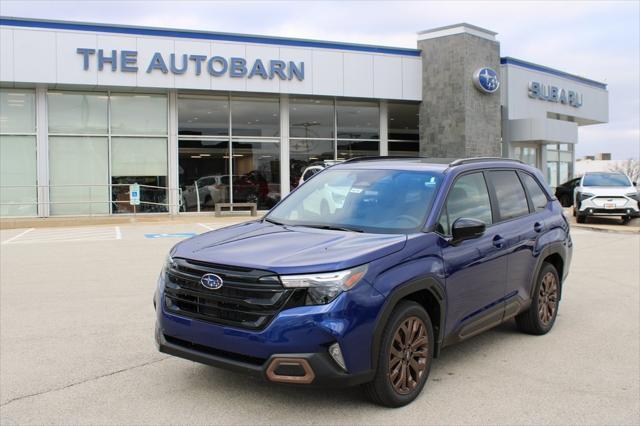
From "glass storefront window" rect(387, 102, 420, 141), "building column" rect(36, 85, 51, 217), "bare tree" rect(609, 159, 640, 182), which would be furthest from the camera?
"bare tree" rect(609, 159, 640, 182)

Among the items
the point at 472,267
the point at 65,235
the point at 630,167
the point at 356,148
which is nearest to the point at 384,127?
the point at 356,148

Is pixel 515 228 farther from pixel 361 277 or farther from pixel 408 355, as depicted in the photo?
pixel 361 277

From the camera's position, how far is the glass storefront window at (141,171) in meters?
21.6

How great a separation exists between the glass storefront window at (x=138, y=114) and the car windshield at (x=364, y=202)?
17.3 metres

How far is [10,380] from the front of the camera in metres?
4.76

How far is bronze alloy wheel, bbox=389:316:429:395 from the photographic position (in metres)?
4.14

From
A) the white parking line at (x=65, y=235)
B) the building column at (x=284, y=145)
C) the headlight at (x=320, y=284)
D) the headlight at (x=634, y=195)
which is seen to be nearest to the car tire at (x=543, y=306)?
the headlight at (x=320, y=284)

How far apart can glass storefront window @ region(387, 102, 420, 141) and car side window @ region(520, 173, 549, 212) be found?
1972 cm

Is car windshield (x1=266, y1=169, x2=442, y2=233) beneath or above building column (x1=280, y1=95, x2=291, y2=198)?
beneath

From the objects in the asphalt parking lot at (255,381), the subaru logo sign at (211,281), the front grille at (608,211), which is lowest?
the asphalt parking lot at (255,381)

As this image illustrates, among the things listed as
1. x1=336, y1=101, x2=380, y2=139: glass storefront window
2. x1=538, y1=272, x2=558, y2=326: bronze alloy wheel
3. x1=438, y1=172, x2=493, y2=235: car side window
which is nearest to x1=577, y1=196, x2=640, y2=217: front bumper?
x1=336, y1=101, x2=380, y2=139: glass storefront window

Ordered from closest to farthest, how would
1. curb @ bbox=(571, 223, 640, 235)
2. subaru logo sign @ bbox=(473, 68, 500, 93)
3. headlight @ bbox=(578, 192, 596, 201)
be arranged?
curb @ bbox=(571, 223, 640, 235) < headlight @ bbox=(578, 192, 596, 201) < subaru logo sign @ bbox=(473, 68, 500, 93)

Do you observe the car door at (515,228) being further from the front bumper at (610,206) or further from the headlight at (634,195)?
the headlight at (634,195)

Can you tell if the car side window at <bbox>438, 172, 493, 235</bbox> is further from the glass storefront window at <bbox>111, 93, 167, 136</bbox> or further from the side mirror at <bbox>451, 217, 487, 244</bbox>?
the glass storefront window at <bbox>111, 93, 167, 136</bbox>
